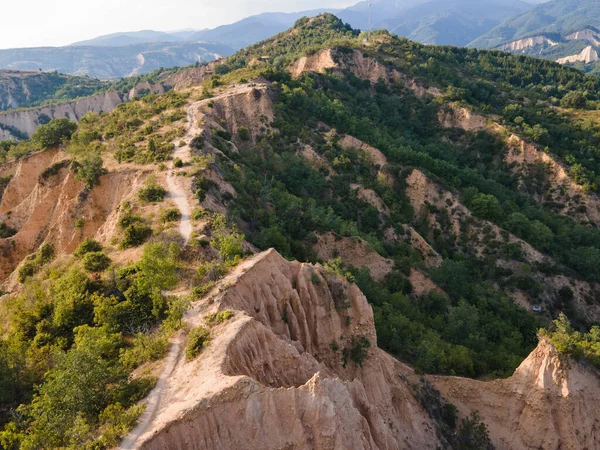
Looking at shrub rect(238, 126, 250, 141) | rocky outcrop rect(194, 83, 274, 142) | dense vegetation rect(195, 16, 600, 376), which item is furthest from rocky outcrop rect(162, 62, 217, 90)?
shrub rect(238, 126, 250, 141)

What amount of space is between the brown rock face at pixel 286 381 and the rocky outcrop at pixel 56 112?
116307mm

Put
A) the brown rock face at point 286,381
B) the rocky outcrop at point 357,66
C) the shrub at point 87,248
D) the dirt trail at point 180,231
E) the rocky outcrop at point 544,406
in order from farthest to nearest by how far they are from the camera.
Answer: the rocky outcrop at point 357,66
the shrub at point 87,248
the rocky outcrop at point 544,406
the brown rock face at point 286,381
the dirt trail at point 180,231

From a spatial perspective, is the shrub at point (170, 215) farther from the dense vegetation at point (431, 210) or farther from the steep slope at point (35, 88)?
the steep slope at point (35, 88)

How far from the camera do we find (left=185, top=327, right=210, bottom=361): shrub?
17.1 m

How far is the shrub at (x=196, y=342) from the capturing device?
56.1ft

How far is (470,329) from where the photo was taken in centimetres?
3406

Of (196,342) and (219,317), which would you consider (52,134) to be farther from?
(196,342)

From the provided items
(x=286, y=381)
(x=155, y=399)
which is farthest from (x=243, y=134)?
(x=155, y=399)

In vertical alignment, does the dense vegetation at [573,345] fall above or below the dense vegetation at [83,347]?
below

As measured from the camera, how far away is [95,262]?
25.4 metres

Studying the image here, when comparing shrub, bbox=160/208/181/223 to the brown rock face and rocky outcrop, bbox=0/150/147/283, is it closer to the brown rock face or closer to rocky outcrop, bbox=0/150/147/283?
rocky outcrop, bbox=0/150/147/283

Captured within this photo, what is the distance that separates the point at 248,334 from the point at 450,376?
632 inches

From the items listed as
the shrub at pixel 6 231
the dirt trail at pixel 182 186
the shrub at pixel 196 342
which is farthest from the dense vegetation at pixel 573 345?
the shrub at pixel 6 231

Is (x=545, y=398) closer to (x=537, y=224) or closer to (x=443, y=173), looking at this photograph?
(x=537, y=224)
